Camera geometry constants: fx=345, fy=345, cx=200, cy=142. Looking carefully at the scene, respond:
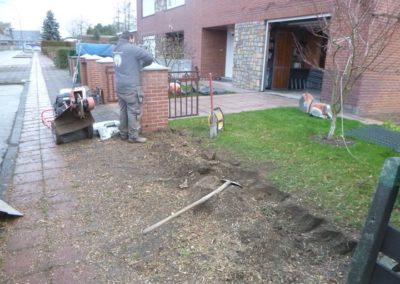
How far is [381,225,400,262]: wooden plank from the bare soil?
1261 millimetres

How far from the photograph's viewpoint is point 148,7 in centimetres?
2161

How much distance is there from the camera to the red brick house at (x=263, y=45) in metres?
8.38

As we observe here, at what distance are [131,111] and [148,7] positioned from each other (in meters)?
18.0

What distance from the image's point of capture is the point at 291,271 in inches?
97.0

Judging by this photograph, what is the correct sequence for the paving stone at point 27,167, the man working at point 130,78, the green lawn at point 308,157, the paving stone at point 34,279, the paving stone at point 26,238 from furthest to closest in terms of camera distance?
the man working at point 130,78 < the paving stone at point 27,167 < the green lawn at point 308,157 < the paving stone at point 26,238 < the paving stone at point 34,279

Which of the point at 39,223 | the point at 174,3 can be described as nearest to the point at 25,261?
the point at 39,223

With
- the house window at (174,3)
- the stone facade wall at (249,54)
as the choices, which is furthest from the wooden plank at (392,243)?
the house window at (174,3)

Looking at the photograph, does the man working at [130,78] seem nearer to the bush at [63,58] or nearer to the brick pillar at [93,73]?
the brick pillar at [93,73]

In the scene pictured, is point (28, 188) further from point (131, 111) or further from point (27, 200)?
point (131, 111)

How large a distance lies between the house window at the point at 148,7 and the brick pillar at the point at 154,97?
16.1 m

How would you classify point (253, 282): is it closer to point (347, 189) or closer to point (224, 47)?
point (347, 189)

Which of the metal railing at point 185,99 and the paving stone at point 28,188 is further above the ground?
the metal railing at point 185,99

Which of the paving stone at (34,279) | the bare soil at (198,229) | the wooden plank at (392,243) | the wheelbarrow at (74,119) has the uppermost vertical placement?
the wooden plank at (392,243)

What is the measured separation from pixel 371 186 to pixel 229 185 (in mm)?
1557
